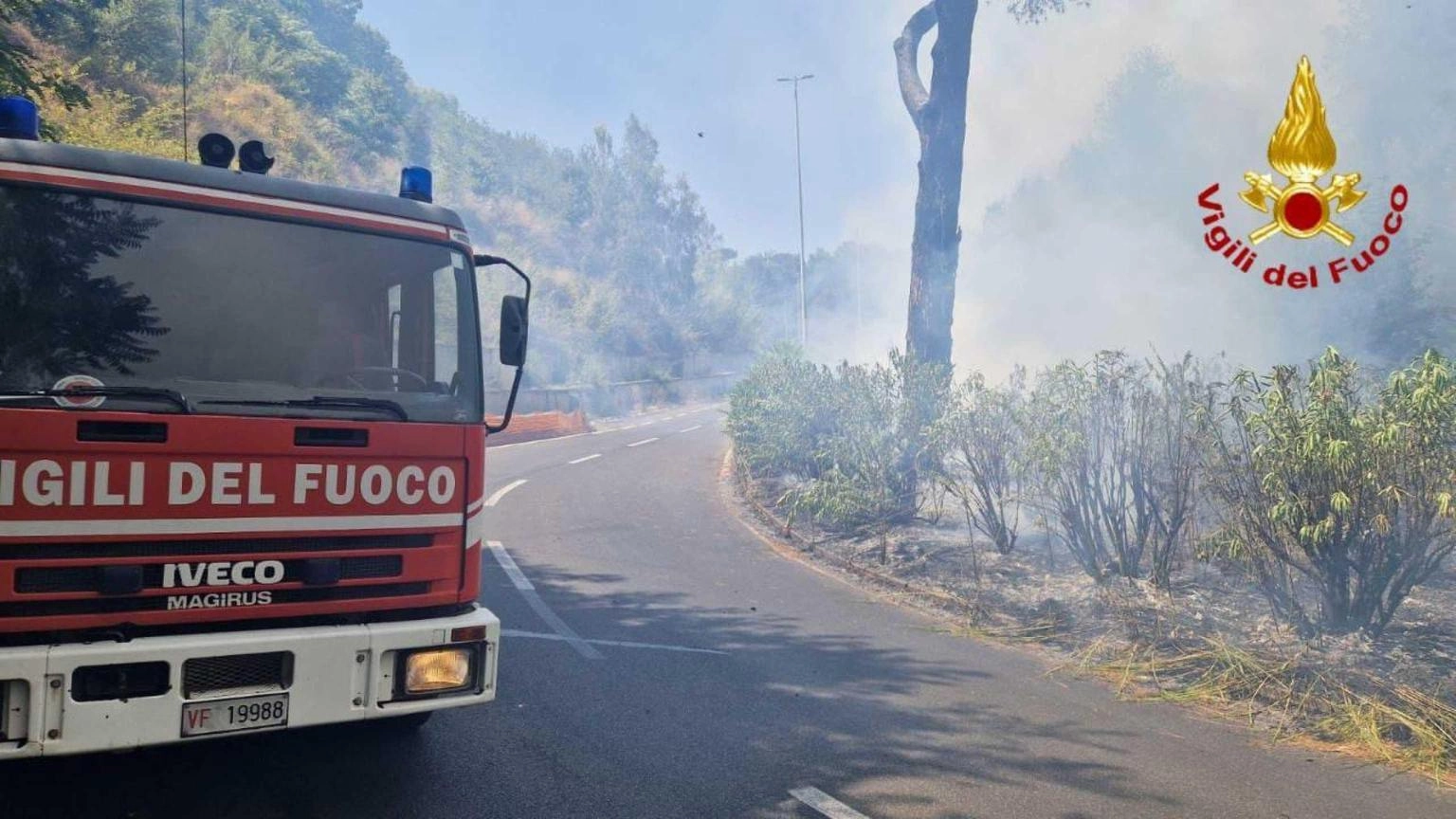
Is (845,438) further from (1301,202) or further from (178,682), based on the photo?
(178,682)

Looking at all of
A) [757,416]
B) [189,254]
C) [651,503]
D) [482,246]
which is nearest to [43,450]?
[189,254]

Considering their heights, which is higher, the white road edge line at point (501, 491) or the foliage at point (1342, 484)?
the foliage at point (1342, 484)

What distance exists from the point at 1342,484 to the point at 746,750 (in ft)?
14.8

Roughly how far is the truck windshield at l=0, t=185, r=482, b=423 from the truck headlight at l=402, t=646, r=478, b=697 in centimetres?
98

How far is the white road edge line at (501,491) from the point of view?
1351 centimetres

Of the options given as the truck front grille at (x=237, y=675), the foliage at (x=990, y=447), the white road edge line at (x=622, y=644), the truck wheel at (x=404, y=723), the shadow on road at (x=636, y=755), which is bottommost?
the white road edge line at (x=622, y=644)

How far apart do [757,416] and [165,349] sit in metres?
11.9

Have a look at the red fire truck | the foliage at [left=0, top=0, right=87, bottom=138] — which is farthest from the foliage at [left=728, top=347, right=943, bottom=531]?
the foliage at [left=0, top=0, right=87, bottom=138]

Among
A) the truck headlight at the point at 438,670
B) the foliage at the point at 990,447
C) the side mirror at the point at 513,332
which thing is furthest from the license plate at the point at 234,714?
the foliage at the point at 990,447

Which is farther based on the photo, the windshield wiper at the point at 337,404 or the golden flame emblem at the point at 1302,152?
the golden flame emblem at the point at 1302,152

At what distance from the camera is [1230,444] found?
23.8 ft

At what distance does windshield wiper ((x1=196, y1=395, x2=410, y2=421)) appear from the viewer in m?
3.61

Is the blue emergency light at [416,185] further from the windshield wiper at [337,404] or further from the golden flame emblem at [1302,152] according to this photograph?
the golden flame emblem at [1302,152]

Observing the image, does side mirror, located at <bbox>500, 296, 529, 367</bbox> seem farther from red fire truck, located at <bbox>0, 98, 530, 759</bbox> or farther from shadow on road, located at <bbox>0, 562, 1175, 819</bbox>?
shadow on road, located at <bbox>0, 562, 1175, 819</bbox>
